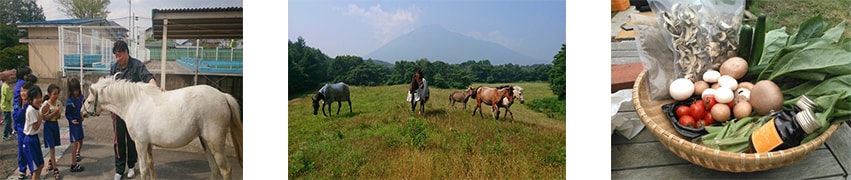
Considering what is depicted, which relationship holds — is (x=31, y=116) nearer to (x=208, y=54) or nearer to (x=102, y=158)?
(x=102, y=158)

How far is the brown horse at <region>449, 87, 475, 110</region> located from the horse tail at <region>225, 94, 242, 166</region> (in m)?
1.40

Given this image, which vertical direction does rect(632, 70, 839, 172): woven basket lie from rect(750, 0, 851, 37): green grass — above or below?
below

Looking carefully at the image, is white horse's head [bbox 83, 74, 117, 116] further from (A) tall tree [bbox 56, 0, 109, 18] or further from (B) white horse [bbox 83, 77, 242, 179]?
(A) tall tree [bbox 56, 0, 109, 18]

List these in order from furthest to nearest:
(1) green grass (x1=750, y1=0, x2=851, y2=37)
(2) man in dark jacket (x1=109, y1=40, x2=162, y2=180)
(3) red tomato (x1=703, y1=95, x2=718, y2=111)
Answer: (1) green grass (x1=750, y1=0, x2=851, y2=37)
(2) man in dark jacket (x1=109, y1=40, x2=162, y2=180)
(3) red tomato (x1=703, y1=95, x2=718, y2=111)

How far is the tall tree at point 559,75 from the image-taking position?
13.3 ft

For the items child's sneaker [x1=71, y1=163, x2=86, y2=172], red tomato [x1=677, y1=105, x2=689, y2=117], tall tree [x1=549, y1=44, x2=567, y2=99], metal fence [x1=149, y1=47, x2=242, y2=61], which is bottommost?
child's sneaker [x1=71, y1=163, x2=86, y2=172]

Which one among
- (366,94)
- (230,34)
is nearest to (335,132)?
(366,94)

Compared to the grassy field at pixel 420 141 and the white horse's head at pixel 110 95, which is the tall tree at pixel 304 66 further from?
the white horse's head at pixel 110 95

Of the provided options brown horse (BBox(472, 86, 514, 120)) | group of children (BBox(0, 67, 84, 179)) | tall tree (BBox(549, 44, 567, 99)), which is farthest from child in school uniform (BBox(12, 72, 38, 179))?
tall tree (BBox(549, 44, 567, 99))

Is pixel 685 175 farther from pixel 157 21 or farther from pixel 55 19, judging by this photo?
pixel 55 19

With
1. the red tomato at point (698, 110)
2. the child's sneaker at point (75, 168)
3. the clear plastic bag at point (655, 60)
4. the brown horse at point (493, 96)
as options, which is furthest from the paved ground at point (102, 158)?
the red tomato at point (698, 110)

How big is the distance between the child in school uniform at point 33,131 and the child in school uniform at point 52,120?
0.03m

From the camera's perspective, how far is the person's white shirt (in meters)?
3.56

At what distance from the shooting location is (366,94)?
13.5 feet
